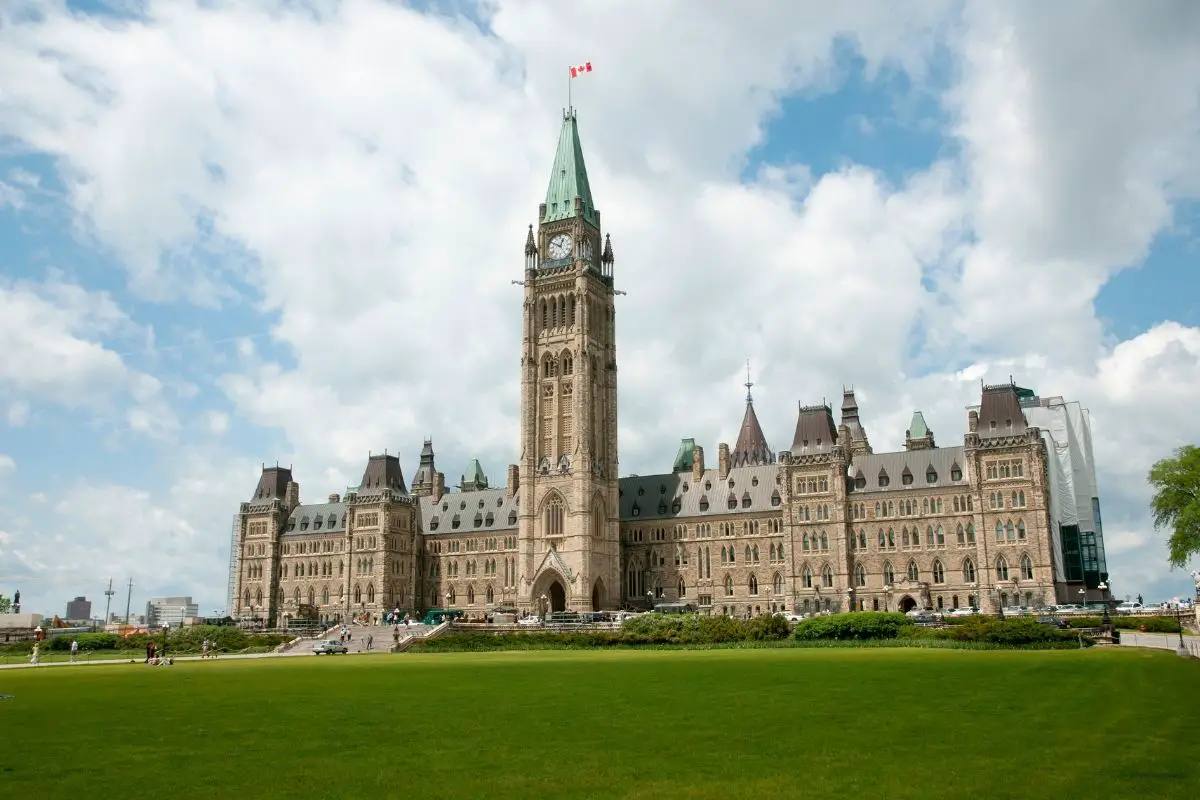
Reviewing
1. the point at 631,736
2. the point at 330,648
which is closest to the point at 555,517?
the point at 330,648

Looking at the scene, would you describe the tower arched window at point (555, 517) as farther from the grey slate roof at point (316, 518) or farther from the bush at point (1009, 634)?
the bush at point (1009, 634)

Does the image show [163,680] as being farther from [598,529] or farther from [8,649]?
[598,529]

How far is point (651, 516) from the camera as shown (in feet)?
396

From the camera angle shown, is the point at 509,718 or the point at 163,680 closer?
Result: the point at 509,718

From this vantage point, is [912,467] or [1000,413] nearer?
[1000,413]

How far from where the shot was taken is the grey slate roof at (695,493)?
375ft

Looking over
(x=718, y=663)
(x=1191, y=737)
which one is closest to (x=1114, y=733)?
(x=1191, y=737)

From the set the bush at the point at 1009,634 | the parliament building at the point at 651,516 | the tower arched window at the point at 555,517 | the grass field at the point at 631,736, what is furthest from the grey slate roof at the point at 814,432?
the grass field at the point at 631,736

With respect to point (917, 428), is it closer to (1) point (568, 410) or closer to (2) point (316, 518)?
(1) point (568, 410)

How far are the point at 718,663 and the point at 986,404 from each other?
218 feet

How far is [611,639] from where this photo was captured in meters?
68.8

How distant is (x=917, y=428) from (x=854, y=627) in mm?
65029

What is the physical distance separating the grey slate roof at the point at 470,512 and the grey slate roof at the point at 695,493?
15.3 metres

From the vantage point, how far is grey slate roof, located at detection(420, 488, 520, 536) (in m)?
130
